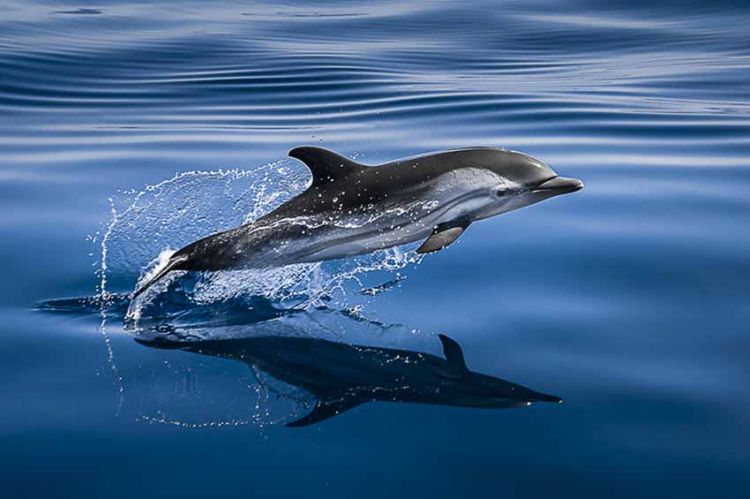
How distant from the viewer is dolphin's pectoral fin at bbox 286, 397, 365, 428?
14.3 ft

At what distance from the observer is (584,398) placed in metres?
4.61

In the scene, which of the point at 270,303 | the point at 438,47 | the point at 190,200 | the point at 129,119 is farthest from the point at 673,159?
the point at 438,47

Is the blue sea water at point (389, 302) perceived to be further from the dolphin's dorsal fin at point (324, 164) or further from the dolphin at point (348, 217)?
the dolphin's dorsal fin at point (324, 164)

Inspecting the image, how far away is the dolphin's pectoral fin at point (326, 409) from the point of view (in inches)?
171

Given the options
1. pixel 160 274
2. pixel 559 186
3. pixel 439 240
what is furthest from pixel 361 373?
pixel 559 186

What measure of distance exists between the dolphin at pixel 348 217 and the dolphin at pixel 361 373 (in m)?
0.42

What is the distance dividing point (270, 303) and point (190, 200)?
231 cm

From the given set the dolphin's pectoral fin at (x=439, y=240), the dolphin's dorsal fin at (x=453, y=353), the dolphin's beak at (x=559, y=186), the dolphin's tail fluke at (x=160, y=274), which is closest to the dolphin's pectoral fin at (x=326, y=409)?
the dolphin's dorsal fin at (x=453, y=353)

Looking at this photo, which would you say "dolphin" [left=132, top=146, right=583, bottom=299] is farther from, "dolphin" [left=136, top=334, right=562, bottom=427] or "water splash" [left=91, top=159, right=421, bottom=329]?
"dolphin" [left=136, top=334, right=562, bottom=427]

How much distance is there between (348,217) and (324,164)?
0.91ft

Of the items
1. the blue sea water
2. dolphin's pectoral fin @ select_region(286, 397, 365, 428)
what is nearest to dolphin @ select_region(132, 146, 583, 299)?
the blue sea water

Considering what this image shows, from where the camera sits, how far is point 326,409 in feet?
14.7

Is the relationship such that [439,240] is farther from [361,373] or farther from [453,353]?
[361,373]

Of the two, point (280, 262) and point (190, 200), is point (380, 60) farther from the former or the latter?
point (280, 262)
